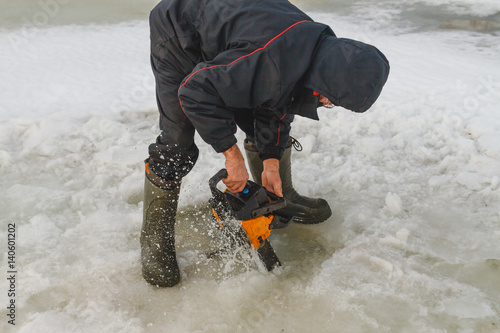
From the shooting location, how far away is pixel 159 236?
2.34 m

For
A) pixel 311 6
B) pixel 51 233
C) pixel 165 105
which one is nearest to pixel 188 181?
pixel 51 233

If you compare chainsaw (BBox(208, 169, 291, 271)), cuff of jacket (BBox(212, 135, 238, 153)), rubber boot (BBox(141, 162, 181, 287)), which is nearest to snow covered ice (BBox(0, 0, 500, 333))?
rubber boot (BBox(141, 162, 181, 287))

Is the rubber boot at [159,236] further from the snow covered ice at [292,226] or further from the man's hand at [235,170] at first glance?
the man's hand at [235,170]

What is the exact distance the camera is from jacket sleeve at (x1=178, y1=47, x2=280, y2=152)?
5.48 ft

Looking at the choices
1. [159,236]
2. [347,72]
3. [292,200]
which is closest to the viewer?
[347,72]

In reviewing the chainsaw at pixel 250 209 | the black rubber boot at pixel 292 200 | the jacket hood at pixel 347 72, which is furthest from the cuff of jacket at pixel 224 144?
the black rubber boot at pixel 292 200

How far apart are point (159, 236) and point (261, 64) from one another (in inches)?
43.5

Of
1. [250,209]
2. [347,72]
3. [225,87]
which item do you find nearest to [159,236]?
[250,209]

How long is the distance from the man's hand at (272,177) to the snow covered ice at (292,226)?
0.42 meters

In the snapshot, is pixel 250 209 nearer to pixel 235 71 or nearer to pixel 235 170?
pixel 235 170

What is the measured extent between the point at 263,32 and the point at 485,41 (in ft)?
16.0

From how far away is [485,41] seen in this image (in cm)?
554

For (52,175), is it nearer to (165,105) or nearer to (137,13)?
(165,105)

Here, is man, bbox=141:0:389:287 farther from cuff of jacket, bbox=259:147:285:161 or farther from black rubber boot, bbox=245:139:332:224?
black rubber boot, bbox=245:139:332:224
